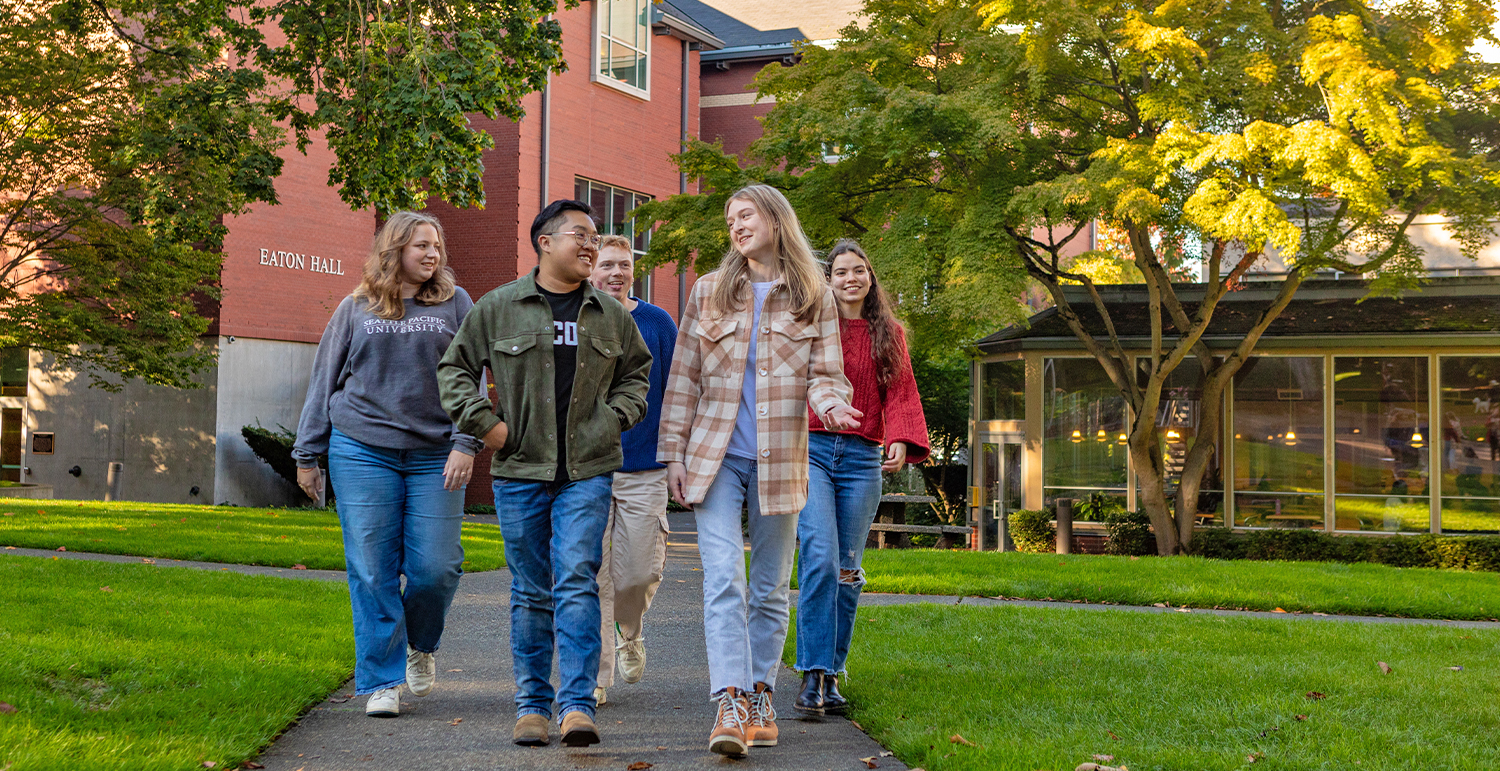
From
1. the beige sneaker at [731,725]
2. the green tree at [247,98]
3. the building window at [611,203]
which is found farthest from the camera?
the building window at [611,203]

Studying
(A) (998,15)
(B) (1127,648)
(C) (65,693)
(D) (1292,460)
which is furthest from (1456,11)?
(C) (65,693)

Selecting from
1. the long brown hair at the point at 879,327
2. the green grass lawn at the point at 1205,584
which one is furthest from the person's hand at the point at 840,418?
the green grass lawn at the point at 1205,584

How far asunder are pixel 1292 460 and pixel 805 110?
9422 mm

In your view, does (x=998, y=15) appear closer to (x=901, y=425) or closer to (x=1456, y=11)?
(x=1456, y=11)

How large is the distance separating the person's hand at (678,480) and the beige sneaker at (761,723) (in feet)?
2.54

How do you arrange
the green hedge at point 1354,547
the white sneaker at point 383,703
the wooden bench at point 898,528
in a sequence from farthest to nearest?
the wooden bench at point 898,528 < the green hedge at point 1354,547 < the white sneaker at point 383,703

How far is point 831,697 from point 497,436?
6.29 feet

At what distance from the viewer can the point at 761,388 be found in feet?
15.9

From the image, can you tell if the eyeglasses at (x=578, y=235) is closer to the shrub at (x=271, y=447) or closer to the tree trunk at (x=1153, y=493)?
the tree trunk at (x=1153, y=493)

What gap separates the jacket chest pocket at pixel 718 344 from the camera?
4887mm

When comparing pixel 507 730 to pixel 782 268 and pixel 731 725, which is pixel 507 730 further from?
pixel 782 268

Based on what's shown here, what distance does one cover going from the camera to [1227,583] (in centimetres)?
1110

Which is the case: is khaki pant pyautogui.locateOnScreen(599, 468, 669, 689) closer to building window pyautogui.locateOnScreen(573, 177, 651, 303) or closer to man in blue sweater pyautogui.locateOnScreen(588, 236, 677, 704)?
man in blue sweater pyautogui.locateOnScreen(588, 236, 677, 704)

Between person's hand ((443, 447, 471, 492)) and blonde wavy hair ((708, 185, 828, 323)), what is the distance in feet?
3.61
